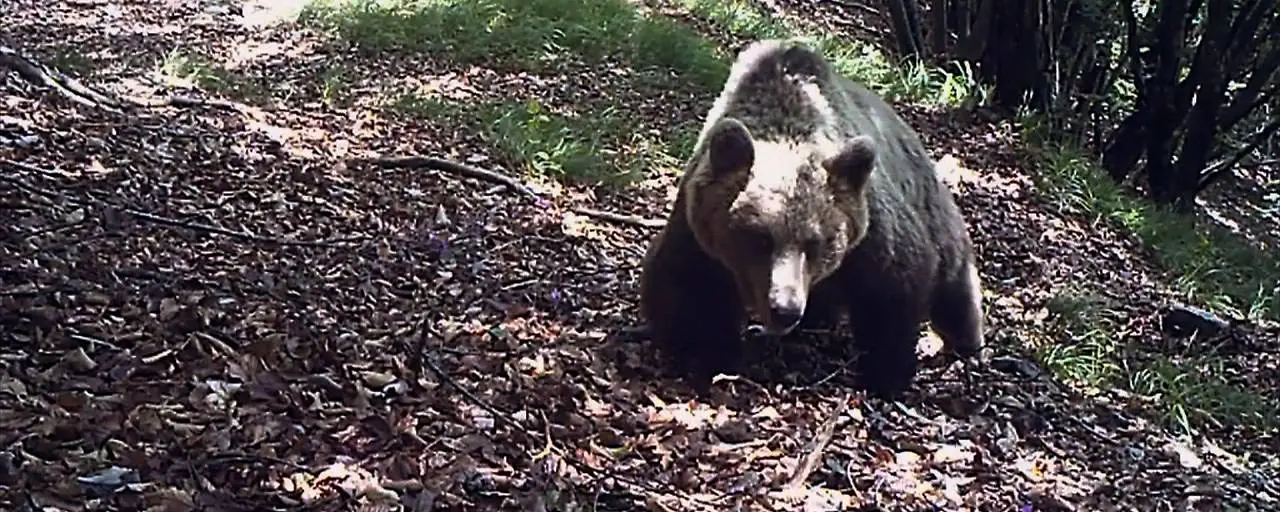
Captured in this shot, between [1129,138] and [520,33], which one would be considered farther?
[1129,138]

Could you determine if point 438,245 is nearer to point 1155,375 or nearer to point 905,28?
point 1155,375

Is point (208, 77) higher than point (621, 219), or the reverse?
point (621, 219)

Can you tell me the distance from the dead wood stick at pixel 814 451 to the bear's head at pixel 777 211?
0.33m

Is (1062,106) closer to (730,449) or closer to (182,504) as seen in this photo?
(730,449)

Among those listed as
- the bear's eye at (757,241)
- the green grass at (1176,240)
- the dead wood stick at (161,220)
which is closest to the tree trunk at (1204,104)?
the green grass at (1176,240)

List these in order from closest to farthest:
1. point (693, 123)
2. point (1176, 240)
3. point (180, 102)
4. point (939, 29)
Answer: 1. point (180, 102)
2. point (693, 123)
3. point (1176, 240)
4. point (939, 29)

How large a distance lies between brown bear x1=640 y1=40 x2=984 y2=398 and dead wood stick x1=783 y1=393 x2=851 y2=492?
34cm

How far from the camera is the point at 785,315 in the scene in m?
4.34

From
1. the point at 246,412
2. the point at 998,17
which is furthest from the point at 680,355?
the point at 998,17

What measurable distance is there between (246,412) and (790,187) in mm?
1872

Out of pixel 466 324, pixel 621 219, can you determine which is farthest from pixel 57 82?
pixel 466 324

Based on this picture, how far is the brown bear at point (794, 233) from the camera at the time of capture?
14.9ft

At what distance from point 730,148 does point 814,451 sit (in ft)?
3.34

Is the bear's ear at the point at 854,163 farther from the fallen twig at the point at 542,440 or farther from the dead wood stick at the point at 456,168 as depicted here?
the dead wood stick at the point at 456,168
